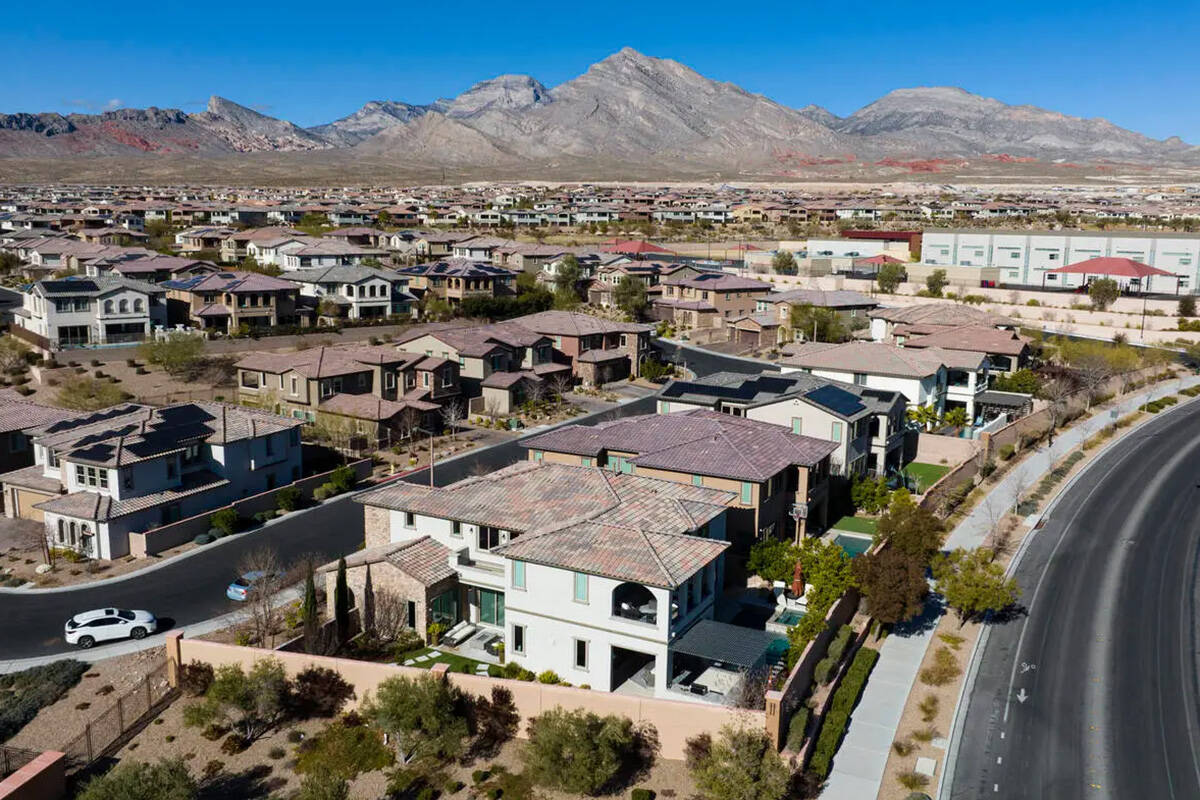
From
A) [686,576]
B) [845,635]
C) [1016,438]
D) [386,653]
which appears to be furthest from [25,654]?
[1016,438]

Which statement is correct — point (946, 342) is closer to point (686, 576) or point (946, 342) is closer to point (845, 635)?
point (845, 635)

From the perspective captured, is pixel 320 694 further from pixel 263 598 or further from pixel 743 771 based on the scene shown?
pixel 743 771

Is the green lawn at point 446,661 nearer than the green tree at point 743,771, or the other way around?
the green tree at point 743,771

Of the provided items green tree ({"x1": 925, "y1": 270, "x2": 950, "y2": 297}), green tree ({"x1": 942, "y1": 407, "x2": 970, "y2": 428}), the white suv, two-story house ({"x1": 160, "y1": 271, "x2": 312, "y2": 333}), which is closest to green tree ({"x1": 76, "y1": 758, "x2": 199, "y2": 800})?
the white suv

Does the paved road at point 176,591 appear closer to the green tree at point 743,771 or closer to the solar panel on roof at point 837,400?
the green tree at point 743,771

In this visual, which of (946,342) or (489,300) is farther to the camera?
(489,300)

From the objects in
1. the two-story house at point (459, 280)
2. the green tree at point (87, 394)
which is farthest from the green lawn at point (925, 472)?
the two-story house at point (459, 280)
